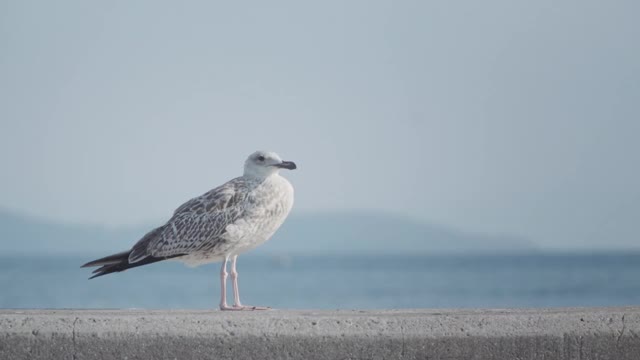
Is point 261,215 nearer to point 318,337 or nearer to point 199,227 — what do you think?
point 199,227

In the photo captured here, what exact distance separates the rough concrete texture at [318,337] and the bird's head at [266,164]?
346 centimetres

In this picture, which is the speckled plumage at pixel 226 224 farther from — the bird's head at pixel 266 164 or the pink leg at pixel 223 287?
the pink leg at pixel 223 287

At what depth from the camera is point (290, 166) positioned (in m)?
9.15

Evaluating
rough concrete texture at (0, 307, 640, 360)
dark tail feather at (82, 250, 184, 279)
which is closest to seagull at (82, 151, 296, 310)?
dark tail feather at (82, 250, 184, 279)

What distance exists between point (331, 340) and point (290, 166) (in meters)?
3.68

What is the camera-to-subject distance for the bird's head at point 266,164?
360 inches

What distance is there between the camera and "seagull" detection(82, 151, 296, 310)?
8.84 metres

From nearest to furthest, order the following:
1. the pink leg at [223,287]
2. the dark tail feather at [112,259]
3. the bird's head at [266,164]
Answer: the pink leg at [223,287] < the dark tail feather at [112,259] < the bird's head at [266,164]

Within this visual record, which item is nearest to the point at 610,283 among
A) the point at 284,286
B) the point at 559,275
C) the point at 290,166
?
the point at 559,275

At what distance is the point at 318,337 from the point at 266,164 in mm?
3716

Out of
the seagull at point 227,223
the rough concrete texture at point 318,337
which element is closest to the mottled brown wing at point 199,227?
the seagull at point 227,223

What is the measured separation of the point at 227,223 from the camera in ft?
29.1

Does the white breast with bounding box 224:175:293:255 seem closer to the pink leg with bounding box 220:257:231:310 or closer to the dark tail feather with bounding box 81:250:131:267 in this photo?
the pink leg with bounding box 220:257:231:310

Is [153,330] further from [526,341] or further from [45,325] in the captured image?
[526,341]
